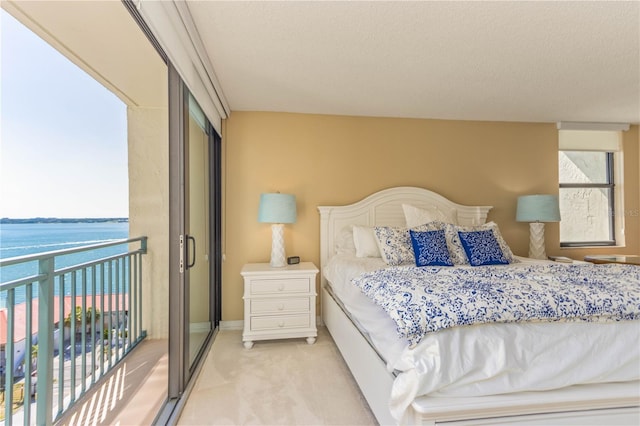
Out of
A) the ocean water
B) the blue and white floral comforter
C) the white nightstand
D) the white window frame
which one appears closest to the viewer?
the ocean water

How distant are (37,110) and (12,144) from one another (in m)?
0.23

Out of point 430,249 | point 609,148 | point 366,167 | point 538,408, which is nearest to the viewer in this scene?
point 538,408

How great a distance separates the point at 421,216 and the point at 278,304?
167cm

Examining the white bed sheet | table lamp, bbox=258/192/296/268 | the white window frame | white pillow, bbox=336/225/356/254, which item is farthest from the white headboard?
the white bed sheet

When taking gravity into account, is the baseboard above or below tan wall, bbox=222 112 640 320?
below

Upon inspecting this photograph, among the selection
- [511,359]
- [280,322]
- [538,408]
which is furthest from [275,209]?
[538,408]

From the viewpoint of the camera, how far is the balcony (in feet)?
4.21

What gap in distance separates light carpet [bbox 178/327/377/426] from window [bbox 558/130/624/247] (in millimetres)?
3482

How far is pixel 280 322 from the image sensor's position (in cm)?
276

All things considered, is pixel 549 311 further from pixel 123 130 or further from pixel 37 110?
pixel 123 130

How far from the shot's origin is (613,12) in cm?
170

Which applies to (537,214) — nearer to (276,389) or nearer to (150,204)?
(276,389)

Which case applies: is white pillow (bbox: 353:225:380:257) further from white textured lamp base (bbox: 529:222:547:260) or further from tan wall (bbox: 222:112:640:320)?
white textured lamp base (bbox: 529:222:547:260)

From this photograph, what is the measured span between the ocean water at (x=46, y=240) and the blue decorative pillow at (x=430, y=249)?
7.69 ft
